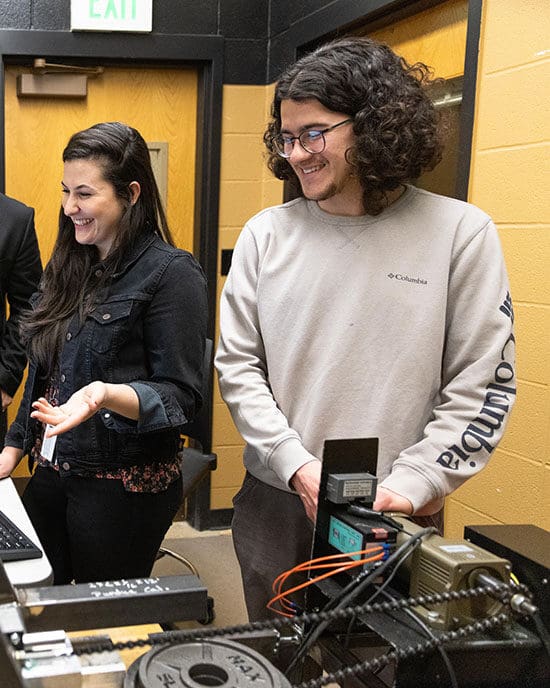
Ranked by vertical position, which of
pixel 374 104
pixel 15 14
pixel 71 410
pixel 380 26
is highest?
pixel 15 14

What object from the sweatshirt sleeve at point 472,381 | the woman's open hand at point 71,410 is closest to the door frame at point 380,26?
the sweatshirt sleeve at point 472,381

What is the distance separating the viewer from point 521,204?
2.11 meters

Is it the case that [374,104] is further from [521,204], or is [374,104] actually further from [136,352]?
[521,204]

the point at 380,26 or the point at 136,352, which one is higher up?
the point at 380,26

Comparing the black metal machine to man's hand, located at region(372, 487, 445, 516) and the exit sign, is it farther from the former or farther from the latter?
the exit sign

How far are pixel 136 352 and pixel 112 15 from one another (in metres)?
2.22

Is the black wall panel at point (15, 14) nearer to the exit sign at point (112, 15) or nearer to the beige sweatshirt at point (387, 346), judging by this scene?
the exit sign at point (112, 15)

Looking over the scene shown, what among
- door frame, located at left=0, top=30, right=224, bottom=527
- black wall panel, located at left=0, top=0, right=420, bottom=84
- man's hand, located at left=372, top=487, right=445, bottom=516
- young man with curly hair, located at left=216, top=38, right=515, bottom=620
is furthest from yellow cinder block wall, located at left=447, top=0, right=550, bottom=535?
door frame, located at left=0, top=30, right=224, bottom=527

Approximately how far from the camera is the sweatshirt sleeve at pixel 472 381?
54.7 inches

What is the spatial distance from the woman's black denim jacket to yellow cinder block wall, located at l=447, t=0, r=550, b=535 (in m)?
0.89

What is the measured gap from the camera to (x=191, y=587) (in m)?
0.85

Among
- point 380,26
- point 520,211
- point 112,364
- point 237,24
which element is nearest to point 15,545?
point 112,364

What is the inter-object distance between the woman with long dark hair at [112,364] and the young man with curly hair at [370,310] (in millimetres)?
186

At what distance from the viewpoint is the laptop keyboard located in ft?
4.41
